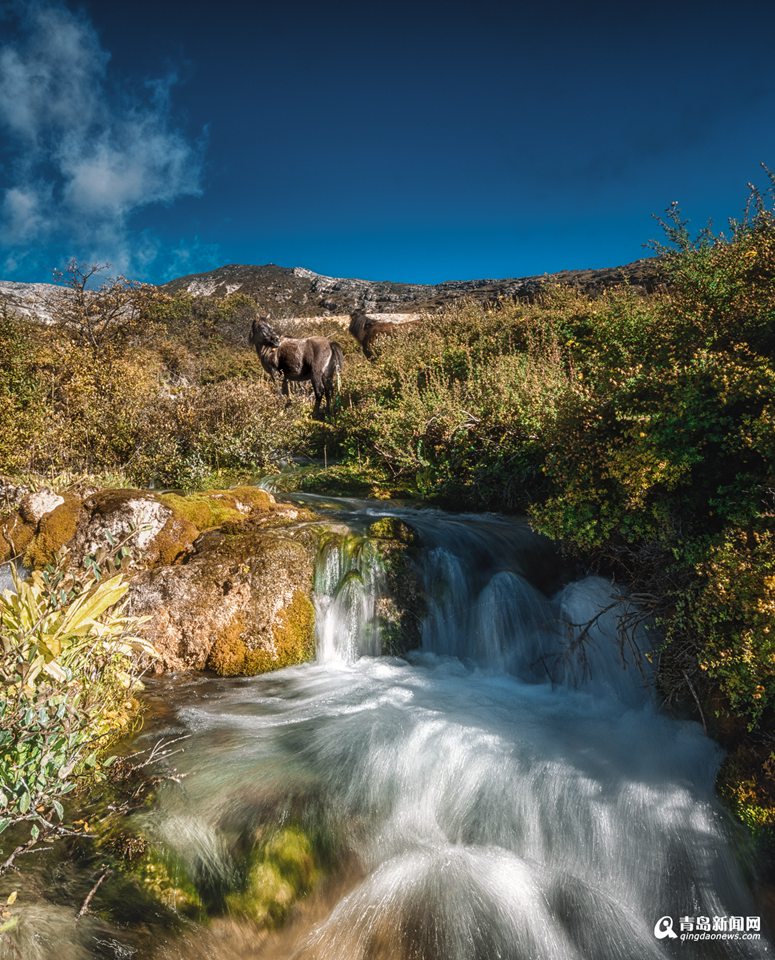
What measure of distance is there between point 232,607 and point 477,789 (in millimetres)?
3473

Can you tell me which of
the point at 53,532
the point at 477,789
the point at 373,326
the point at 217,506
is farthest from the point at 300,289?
the point at 477,789

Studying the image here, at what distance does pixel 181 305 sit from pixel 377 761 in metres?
37.5

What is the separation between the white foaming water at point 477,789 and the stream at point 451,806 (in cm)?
1

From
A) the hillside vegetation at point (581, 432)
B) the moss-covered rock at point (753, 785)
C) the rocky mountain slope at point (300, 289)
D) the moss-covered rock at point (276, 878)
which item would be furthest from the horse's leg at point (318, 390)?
the rocky mountain slope at point (300, 289)

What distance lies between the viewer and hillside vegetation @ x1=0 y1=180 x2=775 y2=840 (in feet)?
13.6

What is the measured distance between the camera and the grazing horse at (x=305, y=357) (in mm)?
16875

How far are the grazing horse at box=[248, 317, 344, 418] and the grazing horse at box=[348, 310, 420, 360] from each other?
5.84 meters

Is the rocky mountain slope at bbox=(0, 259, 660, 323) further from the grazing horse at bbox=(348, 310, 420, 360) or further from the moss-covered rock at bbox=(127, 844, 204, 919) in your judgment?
the moss-covered rock at bbox=(127, 844, 204, 919)

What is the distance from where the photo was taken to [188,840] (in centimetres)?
360

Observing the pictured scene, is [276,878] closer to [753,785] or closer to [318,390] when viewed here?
[753,785]

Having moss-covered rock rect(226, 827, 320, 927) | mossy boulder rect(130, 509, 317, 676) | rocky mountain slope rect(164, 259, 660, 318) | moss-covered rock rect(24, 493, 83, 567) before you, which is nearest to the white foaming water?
moss-covered rock rect(226, 827, 320, 927)

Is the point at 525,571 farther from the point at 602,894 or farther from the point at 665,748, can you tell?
the point at 602,894

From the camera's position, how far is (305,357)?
16953 mm

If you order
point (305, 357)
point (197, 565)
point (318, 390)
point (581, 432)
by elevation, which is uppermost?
point (305, 357)
